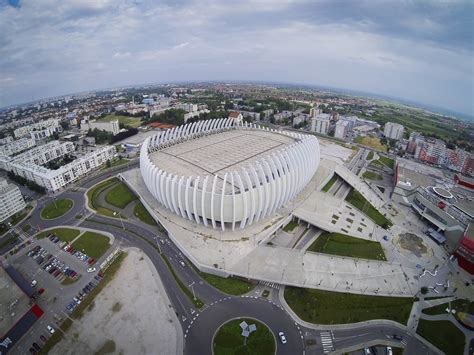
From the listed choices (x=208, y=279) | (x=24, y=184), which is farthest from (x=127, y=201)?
(x=24, y=184)

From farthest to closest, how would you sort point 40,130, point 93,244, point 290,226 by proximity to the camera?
point 40,130
point 290,226
point 93,244

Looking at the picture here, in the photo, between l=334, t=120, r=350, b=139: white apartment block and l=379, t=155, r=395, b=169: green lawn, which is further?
l=334, t=120, r=350, b=139: white apartment block

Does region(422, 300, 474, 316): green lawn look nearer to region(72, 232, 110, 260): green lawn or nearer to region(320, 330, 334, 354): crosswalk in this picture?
region(320, 330, 334, 354): crosswalk

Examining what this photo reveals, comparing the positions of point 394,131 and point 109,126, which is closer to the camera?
point 394,131

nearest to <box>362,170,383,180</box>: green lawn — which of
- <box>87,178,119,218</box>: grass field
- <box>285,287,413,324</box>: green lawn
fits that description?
<box>285,287,413,324</box>: green lawn

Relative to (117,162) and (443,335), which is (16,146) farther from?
(443,335)

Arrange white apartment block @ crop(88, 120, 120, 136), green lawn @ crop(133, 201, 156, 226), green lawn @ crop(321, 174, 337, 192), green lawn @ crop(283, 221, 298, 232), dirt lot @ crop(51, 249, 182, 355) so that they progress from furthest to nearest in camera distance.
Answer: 1. white apartment block @ crop(88, 120, 120, 136)
2. green lawn @ crop(321, 174, 337, 192)
3. green lawn @ crop(133, 201, 156, 226)
4. green lawn @ crop(283, 221, 298, 232)
5. dirt lot @ crop(51, 249, 182, 355)

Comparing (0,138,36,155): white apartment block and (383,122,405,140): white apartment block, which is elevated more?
(383,122,405,140): white apartment block

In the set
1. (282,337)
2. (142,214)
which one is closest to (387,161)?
(282,337)
